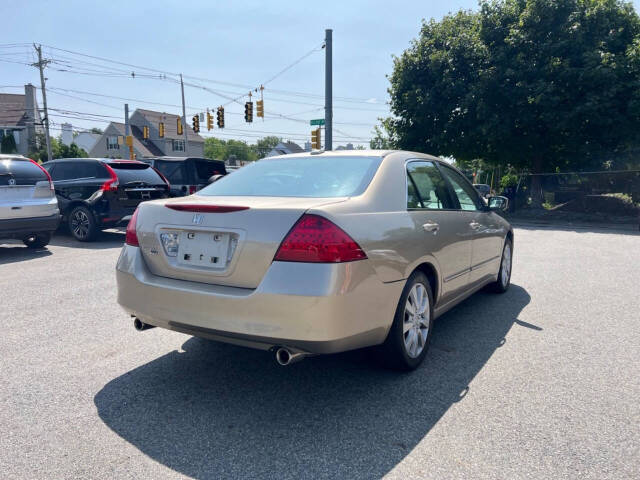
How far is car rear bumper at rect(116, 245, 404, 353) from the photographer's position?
263cm

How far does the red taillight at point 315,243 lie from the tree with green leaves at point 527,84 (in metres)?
18.2

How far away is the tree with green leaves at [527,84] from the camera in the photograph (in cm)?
1808

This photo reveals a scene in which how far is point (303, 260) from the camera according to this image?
8.75ft

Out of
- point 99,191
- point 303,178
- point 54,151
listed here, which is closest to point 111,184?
point 99,191

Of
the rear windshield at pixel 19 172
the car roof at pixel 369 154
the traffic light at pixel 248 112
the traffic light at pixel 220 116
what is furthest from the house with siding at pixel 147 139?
the car roof at pixel 369 154

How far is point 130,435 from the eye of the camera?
2.59m

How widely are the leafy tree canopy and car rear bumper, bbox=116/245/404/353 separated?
714 inches

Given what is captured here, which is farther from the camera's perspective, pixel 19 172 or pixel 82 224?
pixel 82 224

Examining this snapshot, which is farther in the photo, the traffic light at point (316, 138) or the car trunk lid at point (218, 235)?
the traffic light at point (316, 138)

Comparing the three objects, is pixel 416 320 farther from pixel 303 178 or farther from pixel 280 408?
pixel 303 178

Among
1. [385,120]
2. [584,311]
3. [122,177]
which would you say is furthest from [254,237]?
[385,120]

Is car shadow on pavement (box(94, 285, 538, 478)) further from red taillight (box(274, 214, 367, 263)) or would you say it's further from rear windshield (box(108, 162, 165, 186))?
rear windshield (box(108, 162, 165, 186))

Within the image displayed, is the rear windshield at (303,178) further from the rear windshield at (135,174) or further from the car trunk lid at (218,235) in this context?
the rear windshield at (135,174)

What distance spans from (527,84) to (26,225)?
17931 mm
